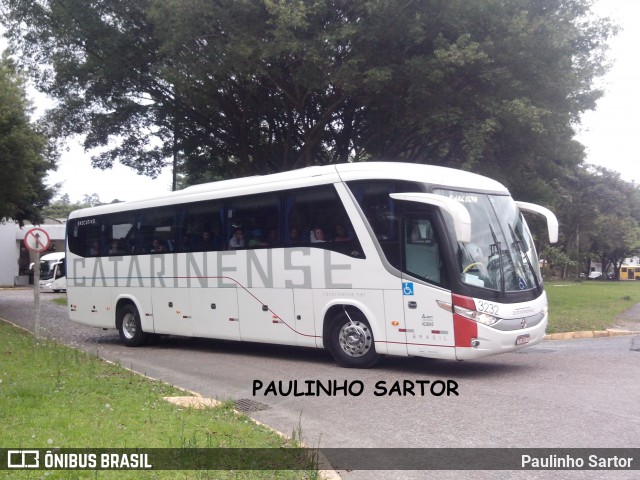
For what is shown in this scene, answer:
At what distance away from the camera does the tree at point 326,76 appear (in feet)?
59.4

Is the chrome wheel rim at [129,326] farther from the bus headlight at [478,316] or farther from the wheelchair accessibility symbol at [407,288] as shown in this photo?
the bus headlight at [478,316]

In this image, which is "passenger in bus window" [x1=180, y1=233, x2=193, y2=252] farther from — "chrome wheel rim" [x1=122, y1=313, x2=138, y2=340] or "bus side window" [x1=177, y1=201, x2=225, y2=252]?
"chrome wheel rim" [x1=122, y1=313, x2=138, y2=340]

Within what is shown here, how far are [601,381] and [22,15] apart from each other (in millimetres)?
19631

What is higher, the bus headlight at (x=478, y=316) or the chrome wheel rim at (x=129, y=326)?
the bus headlight at (x=478, y=316)

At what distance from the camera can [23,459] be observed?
238 inches

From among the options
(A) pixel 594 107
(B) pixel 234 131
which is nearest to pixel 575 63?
(A) pixel 594 107

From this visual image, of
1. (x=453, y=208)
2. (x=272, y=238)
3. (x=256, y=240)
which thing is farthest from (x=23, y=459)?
(x=256, y=240)

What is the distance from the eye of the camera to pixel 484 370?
38.7 ft

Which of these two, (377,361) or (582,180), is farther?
(582,180)

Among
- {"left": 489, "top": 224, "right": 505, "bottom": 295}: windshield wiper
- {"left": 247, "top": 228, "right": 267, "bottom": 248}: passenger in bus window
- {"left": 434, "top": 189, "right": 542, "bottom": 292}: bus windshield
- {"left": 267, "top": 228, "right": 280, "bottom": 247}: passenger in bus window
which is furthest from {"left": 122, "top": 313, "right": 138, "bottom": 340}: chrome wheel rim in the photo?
{"left": 489, "top": 224, "right": 505, "bottom": 295}: windshield wiper

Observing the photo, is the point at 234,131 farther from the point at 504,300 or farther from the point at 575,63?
the point at 504,300

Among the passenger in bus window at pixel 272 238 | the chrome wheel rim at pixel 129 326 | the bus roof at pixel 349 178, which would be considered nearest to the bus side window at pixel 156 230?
the bus roof at pixel 349 178

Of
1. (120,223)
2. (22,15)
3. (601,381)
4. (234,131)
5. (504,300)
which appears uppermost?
(22,15)

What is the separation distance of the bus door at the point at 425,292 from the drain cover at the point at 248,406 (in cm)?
285
